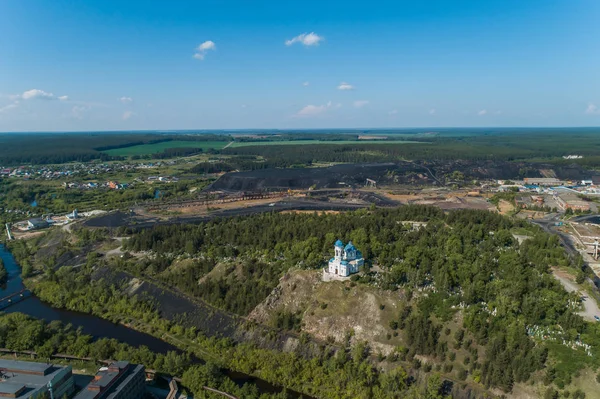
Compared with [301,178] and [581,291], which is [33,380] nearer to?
[581,291]

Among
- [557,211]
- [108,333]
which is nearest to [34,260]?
[108,333]

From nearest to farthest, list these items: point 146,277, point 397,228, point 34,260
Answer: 1. point 146,277
2. point 397,228
3. point 34,260

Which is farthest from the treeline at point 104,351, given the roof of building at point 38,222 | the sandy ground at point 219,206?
the roof of building at point 38,222

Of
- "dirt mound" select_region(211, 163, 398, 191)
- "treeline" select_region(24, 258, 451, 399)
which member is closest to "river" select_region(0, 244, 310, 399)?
"treeline" select_region(24, 258, 451, 399)

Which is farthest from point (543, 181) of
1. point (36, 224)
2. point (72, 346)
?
point (36, 224)

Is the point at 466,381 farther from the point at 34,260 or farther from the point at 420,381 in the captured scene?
the point at 34,260

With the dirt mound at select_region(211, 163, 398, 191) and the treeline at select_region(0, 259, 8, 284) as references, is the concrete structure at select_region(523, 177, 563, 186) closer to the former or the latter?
the dirt mound at select_region(211, 163, 398, 191)
